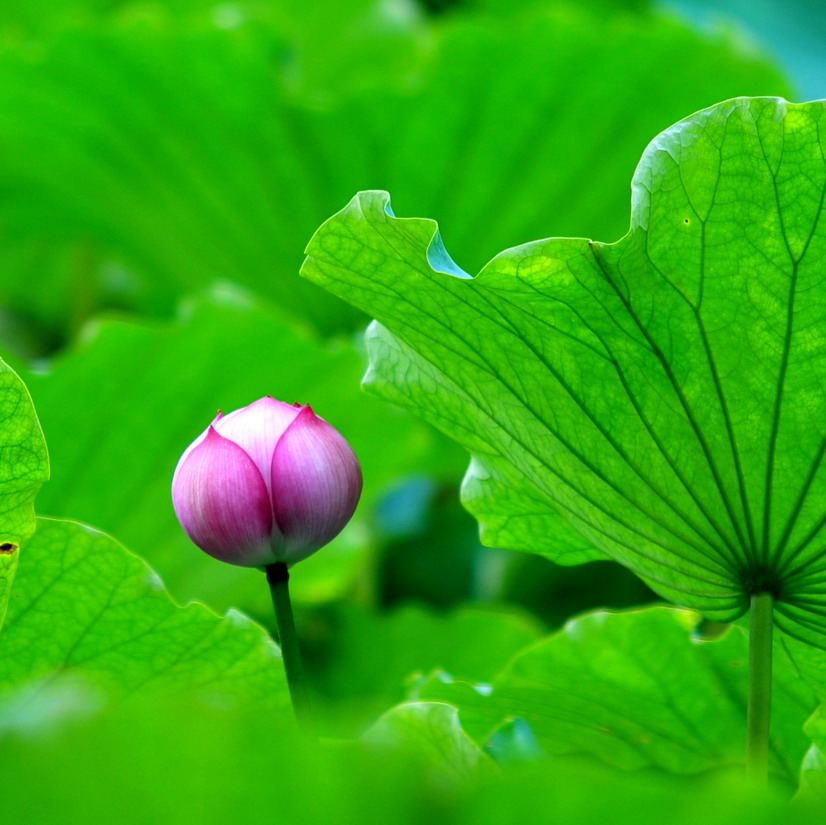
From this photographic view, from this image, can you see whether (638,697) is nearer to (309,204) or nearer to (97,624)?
(97,624)

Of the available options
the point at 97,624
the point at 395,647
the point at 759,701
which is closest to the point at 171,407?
the point at 395,647


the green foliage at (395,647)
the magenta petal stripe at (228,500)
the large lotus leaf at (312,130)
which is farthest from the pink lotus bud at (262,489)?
the large lotus leaf at (312,130)

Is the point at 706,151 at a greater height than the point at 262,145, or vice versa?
the point at 262,145

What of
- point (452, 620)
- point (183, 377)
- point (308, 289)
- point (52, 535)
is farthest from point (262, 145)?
point (52, 535)

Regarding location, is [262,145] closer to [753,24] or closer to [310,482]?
[310,482]

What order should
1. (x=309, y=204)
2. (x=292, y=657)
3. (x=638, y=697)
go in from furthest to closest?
(x=309, y=204) < (x=638, y=697) < (x=292, y=657)

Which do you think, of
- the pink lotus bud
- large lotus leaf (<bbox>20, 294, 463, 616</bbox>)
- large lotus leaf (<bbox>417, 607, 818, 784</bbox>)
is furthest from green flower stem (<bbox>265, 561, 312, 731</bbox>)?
large lotus leaf (<bbox>20, 294, 463, 616</bbox>)
